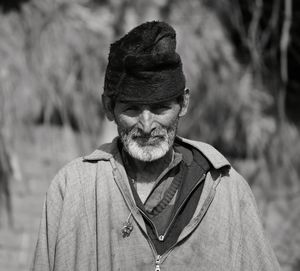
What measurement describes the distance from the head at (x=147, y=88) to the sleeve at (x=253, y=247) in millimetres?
460

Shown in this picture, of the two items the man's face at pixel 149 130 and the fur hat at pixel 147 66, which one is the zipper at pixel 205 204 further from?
the fur hat at pixel 147 66

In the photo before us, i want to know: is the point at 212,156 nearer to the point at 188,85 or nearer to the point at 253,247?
the point at 253,247

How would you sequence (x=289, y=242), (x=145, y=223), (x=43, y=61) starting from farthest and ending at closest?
1. (x=289, y=242)
2. (x=43, y=61)
3. (x=145, y=223)

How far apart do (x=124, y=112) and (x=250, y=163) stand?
289cm

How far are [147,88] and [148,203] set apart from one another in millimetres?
499

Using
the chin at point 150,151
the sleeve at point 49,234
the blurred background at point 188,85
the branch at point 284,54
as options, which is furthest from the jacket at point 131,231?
the branch at point 284,54

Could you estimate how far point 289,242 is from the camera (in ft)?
18.1

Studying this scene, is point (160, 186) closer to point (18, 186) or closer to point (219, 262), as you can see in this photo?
point (219, 262)

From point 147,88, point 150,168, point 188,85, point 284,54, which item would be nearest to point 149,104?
point 147,88

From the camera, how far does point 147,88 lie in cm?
286

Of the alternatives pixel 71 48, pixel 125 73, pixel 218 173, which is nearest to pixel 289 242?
pixel 71 48

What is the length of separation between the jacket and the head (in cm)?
19

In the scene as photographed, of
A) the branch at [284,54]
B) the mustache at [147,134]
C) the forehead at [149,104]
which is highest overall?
the branch at [284,54]

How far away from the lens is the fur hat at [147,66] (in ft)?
9.35
